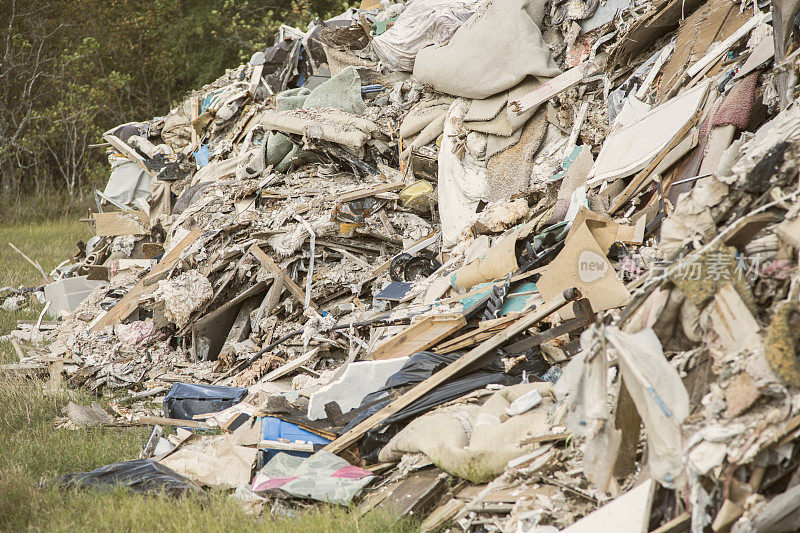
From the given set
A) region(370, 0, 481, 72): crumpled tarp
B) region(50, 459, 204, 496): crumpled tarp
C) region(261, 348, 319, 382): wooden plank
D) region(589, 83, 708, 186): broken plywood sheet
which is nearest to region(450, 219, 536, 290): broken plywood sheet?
region(589, 83, 708, 186): broken plywood sheet

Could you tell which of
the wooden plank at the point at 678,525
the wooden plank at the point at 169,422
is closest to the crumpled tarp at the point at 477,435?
the wooden plank at the point at 678,525

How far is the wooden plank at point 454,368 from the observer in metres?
4.32

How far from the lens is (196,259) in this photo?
7.30 metres

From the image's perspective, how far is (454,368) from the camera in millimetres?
4488

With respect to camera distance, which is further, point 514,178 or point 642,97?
point 514,178

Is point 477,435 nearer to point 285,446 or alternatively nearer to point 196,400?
point 285,446

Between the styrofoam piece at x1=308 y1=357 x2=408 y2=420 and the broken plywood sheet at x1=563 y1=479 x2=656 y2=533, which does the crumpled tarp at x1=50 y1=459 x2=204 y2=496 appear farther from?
the broken plywood sheet at x1=563 y1=479 x2=656 y2=533

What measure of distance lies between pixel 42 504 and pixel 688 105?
5.35m

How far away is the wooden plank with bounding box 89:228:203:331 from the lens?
25.0 ft

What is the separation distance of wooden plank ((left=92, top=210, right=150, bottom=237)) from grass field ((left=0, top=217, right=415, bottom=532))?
13.6 feet

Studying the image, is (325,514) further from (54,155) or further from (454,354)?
(54,155)

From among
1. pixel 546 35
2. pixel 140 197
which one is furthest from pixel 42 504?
pixel 140 197

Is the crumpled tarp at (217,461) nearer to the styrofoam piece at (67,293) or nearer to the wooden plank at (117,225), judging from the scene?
the styrofoam piece at (67,293)

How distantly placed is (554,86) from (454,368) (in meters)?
3.64
